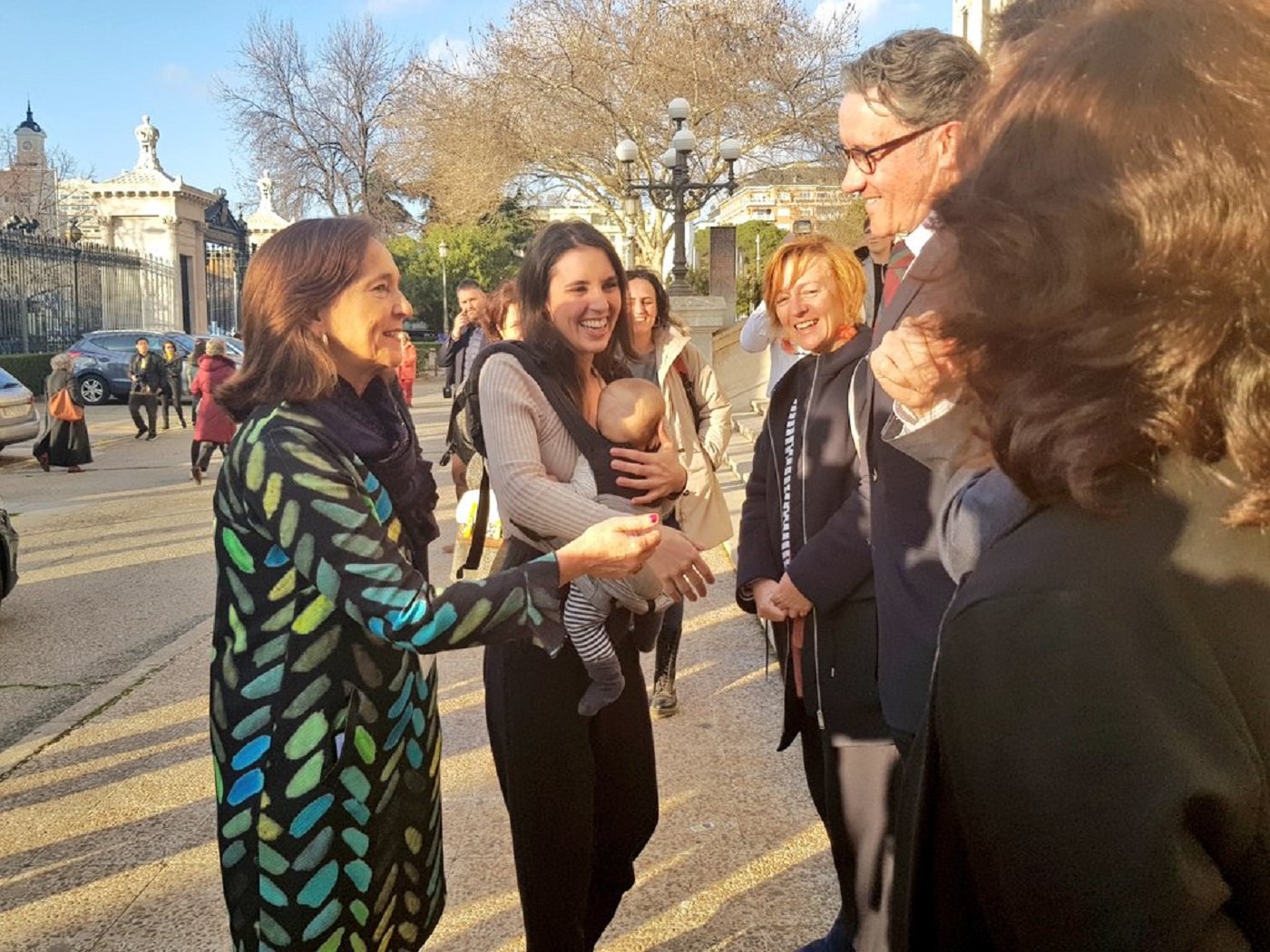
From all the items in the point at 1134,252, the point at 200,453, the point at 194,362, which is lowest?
the point at 200,453

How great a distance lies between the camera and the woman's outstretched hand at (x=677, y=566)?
247 cm

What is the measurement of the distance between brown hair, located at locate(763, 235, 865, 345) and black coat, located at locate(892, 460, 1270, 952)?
214 centimetres

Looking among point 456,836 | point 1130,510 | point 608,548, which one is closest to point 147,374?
point 456,836

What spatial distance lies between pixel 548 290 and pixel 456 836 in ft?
7.11

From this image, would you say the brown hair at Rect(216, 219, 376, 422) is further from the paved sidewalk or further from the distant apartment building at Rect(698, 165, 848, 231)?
the distant apartment building at Rect(698, 165, 848, 231)

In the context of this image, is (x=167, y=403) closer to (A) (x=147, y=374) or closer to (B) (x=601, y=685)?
(A) (x=147, y=374)

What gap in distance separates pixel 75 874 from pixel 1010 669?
375cm

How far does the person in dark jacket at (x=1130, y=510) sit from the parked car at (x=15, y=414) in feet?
54.7

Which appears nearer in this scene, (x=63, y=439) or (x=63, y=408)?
(x=63, y=408)

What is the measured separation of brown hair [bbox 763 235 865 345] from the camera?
2992 mm

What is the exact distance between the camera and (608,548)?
2.07 m

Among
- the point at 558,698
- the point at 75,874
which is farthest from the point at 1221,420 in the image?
the point at 75,874

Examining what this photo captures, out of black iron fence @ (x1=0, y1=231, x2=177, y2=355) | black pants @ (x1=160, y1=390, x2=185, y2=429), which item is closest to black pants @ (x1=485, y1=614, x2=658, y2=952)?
black pants @ (x1=160, y1=390, x2=185, y2=429)

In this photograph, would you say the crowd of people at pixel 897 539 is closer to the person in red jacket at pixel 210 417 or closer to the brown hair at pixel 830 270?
the brown hair at pixel 830 270
